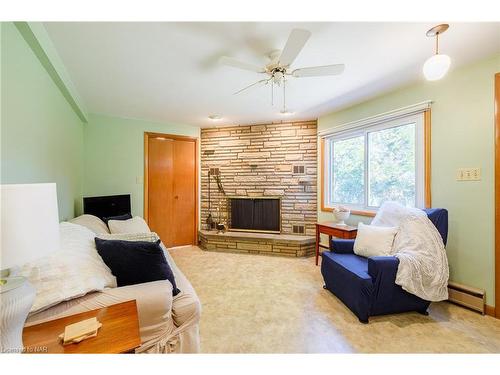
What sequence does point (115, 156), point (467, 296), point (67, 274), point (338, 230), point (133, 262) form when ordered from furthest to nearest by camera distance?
point (115, 156) → point (338, 230) → point (467, 296) → point (133, 262) → point (67, 274)

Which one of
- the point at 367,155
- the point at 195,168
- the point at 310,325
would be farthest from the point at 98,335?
the point at 195,168

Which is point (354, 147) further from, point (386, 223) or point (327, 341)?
point (327, 341)

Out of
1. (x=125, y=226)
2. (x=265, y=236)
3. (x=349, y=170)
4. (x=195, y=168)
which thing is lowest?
(x=265, y=236)

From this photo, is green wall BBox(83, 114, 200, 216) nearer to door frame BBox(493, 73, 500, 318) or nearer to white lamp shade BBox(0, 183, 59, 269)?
white lamp shade BBox(0, 183, 59, 269)

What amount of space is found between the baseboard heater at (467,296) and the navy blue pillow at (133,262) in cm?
268

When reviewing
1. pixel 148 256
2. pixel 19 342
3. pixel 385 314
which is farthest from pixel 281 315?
pixel 19 342

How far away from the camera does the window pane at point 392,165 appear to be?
2633 mm

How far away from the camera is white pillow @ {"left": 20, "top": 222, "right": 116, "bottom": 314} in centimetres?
100

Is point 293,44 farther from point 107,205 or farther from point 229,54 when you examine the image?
point 107,205

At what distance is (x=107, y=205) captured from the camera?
10.2 ft

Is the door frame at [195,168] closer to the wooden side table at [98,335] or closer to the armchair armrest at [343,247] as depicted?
the armchair armrest at [343,247]

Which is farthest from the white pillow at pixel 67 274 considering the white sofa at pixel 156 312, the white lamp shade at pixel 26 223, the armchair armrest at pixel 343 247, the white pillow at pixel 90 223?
the armchair armrest at pixel 343 247

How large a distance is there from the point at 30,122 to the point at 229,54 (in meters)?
1.57
